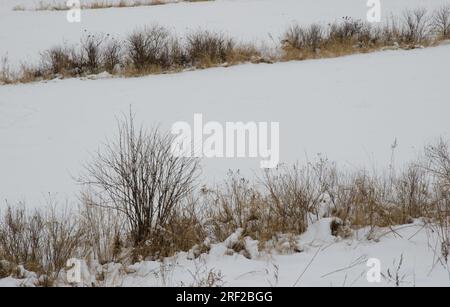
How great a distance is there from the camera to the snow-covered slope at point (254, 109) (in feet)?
23.0

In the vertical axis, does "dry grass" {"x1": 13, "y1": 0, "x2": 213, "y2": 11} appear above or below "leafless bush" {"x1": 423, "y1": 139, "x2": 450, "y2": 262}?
above

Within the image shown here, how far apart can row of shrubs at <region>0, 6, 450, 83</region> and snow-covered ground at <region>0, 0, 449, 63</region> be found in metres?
1.01

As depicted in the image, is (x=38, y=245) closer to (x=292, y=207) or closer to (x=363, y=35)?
(x=292, y=207)

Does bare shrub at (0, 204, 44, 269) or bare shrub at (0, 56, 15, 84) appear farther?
bare shrub at (0, 56, 15, 84)

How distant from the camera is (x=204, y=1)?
18812 mm

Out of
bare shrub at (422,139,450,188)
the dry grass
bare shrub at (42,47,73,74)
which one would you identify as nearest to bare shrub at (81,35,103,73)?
bare shrub at (42,47,73,74)

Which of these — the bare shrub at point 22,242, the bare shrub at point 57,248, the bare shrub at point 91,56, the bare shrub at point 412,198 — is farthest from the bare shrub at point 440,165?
the bare shrub at point 91,56

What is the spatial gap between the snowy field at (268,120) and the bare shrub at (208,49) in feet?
2.54

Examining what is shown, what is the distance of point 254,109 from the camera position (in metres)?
9.15

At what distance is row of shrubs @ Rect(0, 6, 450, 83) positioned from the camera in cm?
1249

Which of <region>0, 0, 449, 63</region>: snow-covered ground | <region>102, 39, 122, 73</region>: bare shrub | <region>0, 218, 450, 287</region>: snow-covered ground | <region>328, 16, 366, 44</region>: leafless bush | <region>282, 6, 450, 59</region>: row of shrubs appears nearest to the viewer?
<region>0, 218, 450, 287</region>: snow-covered ground

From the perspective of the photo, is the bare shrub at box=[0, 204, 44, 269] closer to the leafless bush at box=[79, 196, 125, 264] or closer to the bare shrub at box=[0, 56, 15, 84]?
the leafless bush at box=[79, 196, 125, 264]
